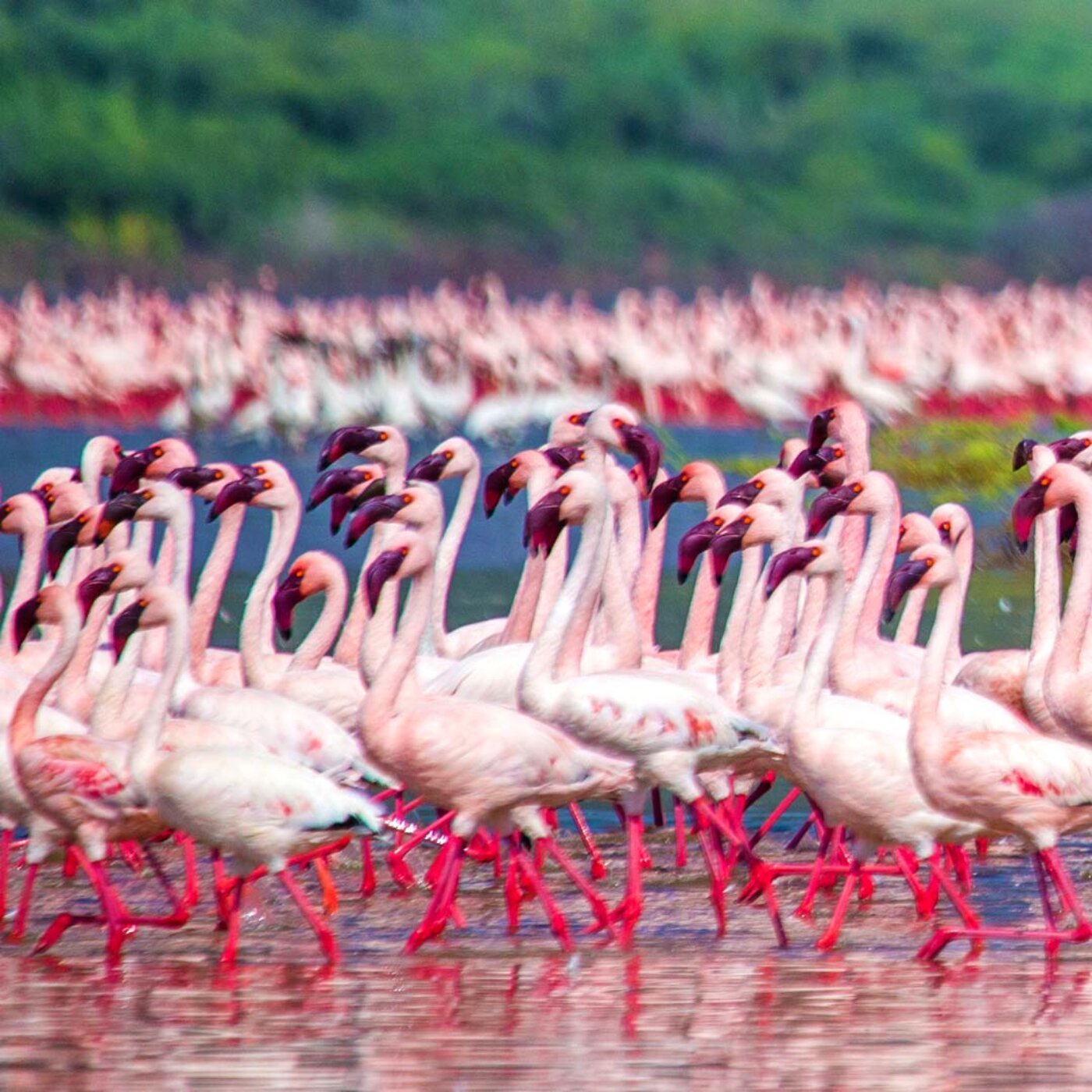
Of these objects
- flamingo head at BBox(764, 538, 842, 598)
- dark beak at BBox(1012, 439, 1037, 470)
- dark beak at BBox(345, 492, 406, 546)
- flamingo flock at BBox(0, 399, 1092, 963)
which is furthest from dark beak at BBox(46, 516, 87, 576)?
dark beak at BBox(1012, 439, 1037, 470)

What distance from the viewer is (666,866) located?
891cm

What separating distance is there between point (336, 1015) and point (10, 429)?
61.5 feet

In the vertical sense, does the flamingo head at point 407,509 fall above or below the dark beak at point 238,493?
below

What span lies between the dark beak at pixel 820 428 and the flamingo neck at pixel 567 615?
1463 millimetres

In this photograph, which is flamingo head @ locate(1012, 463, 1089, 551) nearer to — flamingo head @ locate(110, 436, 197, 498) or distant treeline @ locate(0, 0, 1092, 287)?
flamingo head @ locate(110, 436, 197, 498)

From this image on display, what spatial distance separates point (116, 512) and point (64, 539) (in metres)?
0.21

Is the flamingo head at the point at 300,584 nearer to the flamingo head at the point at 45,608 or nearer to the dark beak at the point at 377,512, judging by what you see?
the dark beak at the point at 377,512

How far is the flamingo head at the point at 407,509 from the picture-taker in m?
8.52

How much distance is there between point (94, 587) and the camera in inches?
321

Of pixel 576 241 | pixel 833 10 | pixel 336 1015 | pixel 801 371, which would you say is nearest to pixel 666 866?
pixel 336 1015

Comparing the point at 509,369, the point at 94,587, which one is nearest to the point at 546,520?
the point at 94,587

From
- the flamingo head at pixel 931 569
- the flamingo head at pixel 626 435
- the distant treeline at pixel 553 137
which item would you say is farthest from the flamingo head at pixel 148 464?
the distant treeline at pixel 553 137

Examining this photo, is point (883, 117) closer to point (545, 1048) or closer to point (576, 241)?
point (576, 241)

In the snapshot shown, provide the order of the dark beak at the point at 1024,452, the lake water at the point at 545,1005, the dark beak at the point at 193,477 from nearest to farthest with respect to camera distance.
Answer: the lake water at the point at 545,1005 < the dark beak at the point at 193,477 < the dark beak at the point at 1024,452
